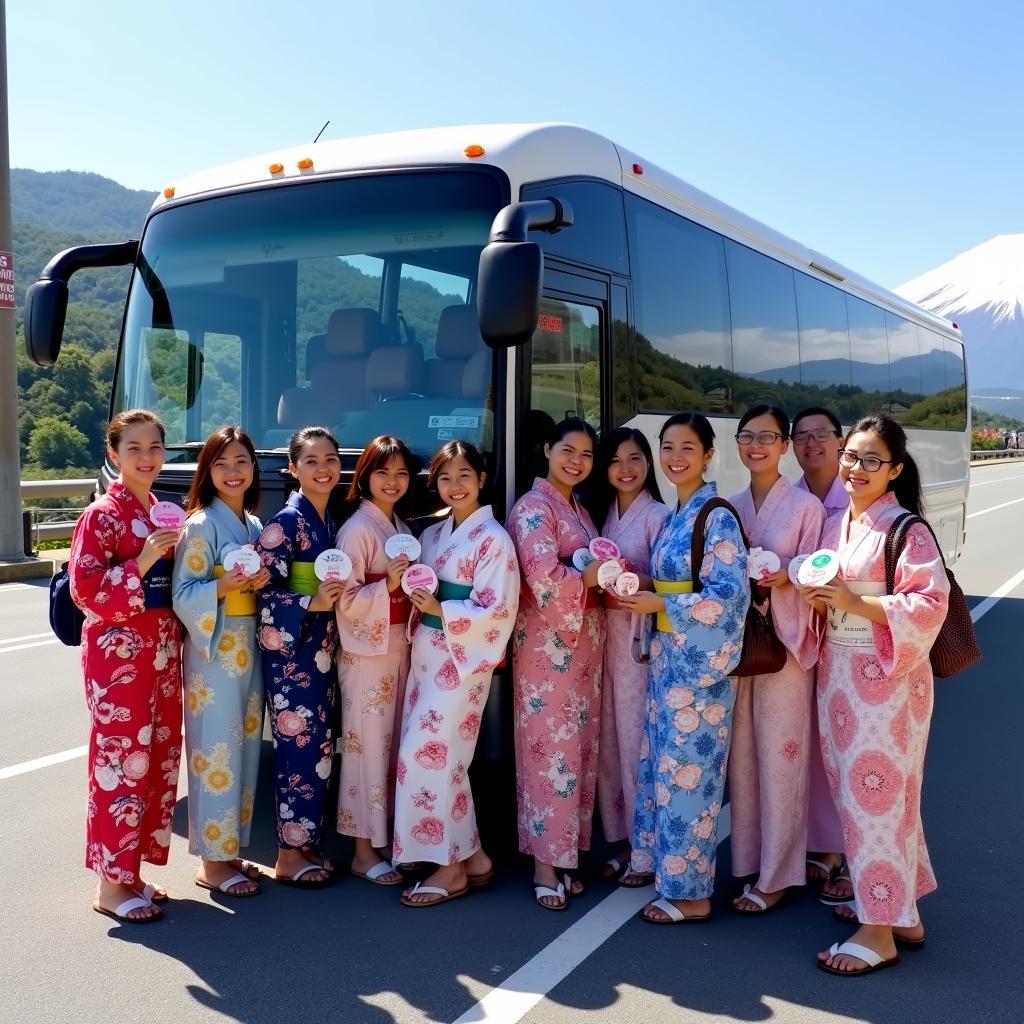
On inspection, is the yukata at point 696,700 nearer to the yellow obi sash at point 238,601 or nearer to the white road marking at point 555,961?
the white road marking at point 555,961

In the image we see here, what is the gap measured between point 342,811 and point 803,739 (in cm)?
178

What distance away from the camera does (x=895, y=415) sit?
35.8 feet

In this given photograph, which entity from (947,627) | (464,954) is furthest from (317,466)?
(947,627)

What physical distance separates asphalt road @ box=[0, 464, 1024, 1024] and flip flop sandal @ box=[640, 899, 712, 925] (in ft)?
0.13

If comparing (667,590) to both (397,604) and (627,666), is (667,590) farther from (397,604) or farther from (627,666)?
(397,604)

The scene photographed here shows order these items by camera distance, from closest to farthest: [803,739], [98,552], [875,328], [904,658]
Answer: [904,658] → [98,552] → [803,739] → [875,328]

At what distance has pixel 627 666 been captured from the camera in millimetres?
4402

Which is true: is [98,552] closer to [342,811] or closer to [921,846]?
[342,811]

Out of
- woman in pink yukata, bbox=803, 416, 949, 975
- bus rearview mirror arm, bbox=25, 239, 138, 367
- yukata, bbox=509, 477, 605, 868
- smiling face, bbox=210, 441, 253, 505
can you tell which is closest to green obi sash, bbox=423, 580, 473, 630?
yukata, bbox=509, 477, 605, 868

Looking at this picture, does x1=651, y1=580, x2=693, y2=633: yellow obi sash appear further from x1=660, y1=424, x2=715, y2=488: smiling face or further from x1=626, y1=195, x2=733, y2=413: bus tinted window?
x1=626, y1=195, x2=733, y2=413: bus tinted window

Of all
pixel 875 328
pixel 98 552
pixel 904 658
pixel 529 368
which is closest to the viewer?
pixel 904 658

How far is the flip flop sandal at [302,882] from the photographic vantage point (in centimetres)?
422

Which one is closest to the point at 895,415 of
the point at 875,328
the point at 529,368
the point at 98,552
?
the point at 875,328

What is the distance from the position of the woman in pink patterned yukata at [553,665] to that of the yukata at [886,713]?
97 cm
